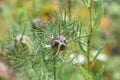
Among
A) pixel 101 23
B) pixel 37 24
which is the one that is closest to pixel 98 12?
pixel 37 24

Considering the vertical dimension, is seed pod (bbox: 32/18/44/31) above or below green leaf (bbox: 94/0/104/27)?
below

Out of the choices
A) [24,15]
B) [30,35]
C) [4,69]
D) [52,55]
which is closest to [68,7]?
[30,35]

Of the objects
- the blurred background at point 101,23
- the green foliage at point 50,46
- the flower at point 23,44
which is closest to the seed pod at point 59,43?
the green foliage at point 50,46

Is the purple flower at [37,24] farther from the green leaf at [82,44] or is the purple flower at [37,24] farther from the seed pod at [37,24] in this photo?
the green leaf at [82,44]

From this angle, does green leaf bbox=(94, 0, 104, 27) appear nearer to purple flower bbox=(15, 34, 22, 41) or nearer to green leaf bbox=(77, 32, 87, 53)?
green leaf bbox=(77, 32, 87, 53)

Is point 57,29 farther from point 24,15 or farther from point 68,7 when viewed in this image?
point 24,15

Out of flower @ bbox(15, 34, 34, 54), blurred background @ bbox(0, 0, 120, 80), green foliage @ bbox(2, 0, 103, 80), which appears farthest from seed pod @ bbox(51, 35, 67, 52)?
blurred background @ bbox(0, 0, 120, 80)

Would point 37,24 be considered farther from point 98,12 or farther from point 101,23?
point 101,23

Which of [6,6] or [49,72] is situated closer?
[49,72]
